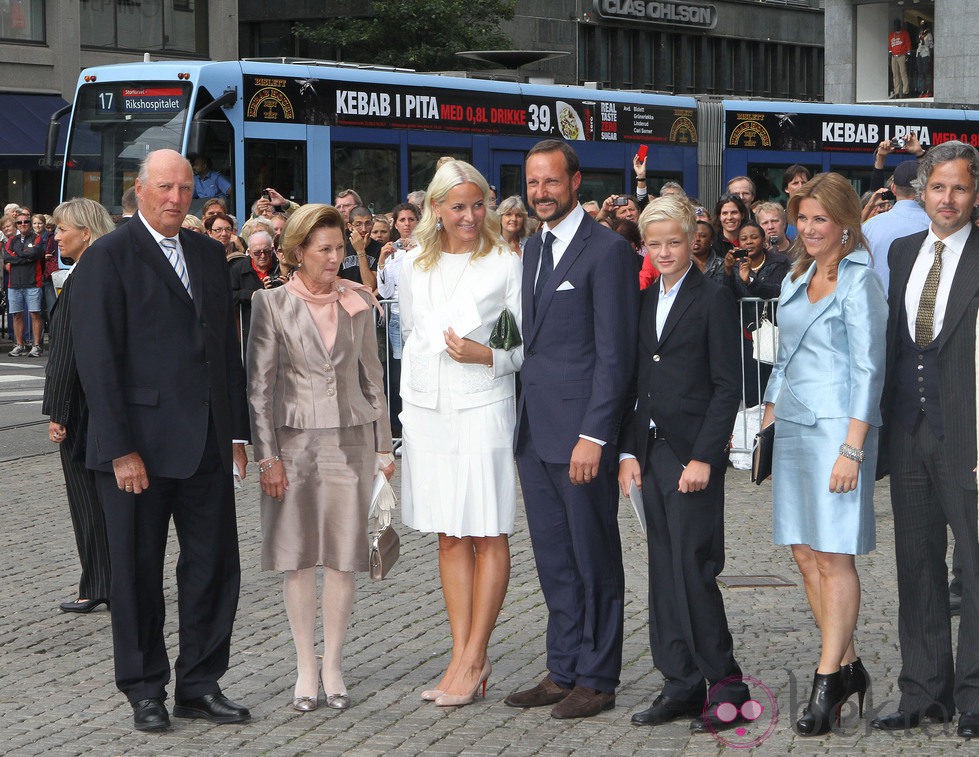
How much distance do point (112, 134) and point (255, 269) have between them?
8.60m

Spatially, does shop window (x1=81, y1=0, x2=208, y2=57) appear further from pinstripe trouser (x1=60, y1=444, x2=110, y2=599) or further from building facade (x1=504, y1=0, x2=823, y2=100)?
pinstripe trouser (x1=60, y1=444, x2=110, y2=599)

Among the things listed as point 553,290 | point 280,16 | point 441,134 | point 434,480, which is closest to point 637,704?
point 434,480

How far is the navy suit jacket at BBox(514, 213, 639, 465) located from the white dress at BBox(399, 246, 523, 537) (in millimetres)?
151

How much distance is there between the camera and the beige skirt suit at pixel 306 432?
19.9 feet

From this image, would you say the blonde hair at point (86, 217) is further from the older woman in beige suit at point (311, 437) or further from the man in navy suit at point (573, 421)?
the man in navy suit at point (573, 421)

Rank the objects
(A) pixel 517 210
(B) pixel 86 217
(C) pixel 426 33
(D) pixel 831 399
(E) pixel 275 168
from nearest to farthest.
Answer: (D) pixel 831 399 → (B) pixel 86 217 → (A) pixel 517 210 → (E) pixel 275 168 → (C) pixel 426 33

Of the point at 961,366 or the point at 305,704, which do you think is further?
the point at 305,704

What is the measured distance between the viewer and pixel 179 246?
5910 millimetres

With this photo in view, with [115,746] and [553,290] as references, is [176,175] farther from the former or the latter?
[115,746]

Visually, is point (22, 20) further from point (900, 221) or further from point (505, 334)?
point (505, 334)

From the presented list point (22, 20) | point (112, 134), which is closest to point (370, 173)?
point (112, 134)

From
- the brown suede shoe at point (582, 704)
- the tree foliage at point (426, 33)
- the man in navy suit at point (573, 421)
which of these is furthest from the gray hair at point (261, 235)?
the tree foliage at point (426, 33)

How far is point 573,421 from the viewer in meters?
5.86

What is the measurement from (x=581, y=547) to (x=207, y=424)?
1.46m
